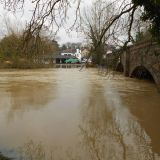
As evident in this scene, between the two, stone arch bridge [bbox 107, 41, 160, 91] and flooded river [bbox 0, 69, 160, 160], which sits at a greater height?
stone arch bridge [bbox 107, 41, 160, 91]

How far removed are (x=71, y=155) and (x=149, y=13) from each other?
5.14 meters

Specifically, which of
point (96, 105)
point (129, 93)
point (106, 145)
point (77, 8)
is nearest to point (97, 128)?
point (106, 145)

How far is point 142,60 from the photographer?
19.0m

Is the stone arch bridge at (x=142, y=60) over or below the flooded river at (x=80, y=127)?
over

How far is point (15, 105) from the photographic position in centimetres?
1791

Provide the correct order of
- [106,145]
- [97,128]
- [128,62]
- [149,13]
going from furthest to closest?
1. [128,62]
2. [97,128]
3. [149,13]
4. [106,145]

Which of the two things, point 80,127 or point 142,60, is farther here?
point 142,60

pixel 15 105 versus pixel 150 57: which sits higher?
pixel 150 57

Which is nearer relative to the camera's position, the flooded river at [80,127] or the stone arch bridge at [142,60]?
the flooded river at [80,127]

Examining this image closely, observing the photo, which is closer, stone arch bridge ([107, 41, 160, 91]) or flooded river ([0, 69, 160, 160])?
flooded river ([0, 69, 160, 160])

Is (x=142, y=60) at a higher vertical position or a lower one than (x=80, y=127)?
higher

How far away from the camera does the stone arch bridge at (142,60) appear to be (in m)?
17.0

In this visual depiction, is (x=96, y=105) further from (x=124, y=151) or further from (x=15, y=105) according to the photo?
(x=124, y=151)

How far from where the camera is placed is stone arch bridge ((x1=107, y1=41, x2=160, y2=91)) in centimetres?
1697
